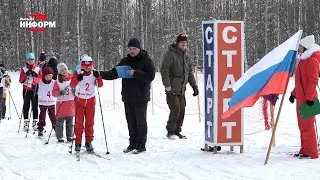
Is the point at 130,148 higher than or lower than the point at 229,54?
lower

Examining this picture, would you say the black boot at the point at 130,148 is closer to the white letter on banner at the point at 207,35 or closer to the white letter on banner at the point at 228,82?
the white letter on banner at the point at 228,82

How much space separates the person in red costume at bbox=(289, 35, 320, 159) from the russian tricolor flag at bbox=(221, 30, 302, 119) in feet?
0.81

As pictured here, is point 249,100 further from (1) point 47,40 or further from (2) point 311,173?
(1) point 47,40

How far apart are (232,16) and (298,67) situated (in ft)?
152

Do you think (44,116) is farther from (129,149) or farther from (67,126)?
(129,149)

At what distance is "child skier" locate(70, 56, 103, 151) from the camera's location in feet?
25.1

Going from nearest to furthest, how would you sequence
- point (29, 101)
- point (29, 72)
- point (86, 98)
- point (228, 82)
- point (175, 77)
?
point (228, 82) < point (86, 98) < point (175, 77) < point (29, 72) < point (29, 101)

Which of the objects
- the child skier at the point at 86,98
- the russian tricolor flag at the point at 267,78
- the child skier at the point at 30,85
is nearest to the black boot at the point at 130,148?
the child skier at the point at 86,98

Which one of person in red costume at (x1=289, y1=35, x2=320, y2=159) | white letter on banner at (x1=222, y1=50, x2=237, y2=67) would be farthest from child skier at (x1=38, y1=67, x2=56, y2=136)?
person in red costume at (x1=289, y1=35, x2=320, y2=159)

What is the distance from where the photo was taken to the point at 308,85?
658cm

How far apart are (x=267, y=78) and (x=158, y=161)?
200 centimetres

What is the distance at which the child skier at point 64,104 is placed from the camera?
30.0 ft

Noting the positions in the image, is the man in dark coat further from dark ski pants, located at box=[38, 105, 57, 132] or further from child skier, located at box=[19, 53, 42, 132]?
child skier, located at box=[19, 53, 42, 132]

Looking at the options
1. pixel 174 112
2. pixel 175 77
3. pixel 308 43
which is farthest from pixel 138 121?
pixel 308 43
